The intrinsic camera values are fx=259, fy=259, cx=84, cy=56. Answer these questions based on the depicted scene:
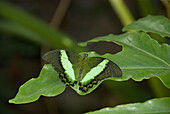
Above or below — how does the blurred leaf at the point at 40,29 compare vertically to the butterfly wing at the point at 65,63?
above

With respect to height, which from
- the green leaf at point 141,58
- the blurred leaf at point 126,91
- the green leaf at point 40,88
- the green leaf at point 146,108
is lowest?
the blurred leaf at point 126,91

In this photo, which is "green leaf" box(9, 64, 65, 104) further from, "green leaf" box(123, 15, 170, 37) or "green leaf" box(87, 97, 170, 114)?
"green leaf" box(123, 15, 170, 37)

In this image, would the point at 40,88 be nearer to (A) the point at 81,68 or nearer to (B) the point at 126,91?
(A) the point at 81,68

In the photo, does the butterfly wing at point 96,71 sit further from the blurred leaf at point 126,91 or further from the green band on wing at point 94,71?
the blurred leaf at point 126,91

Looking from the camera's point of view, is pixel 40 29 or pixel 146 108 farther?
pixel 40 29

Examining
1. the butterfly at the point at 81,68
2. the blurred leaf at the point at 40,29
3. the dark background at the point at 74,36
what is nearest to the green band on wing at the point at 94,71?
the butterfly at the point at 81,68

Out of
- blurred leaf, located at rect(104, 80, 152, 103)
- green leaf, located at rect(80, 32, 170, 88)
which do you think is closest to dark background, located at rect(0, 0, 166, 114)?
blurred leaf, located at rect(104, 80, 152, 103)

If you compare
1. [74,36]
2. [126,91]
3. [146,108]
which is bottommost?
[126,91]

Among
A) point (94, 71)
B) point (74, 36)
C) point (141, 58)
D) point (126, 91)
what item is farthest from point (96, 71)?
point (74, 36)
